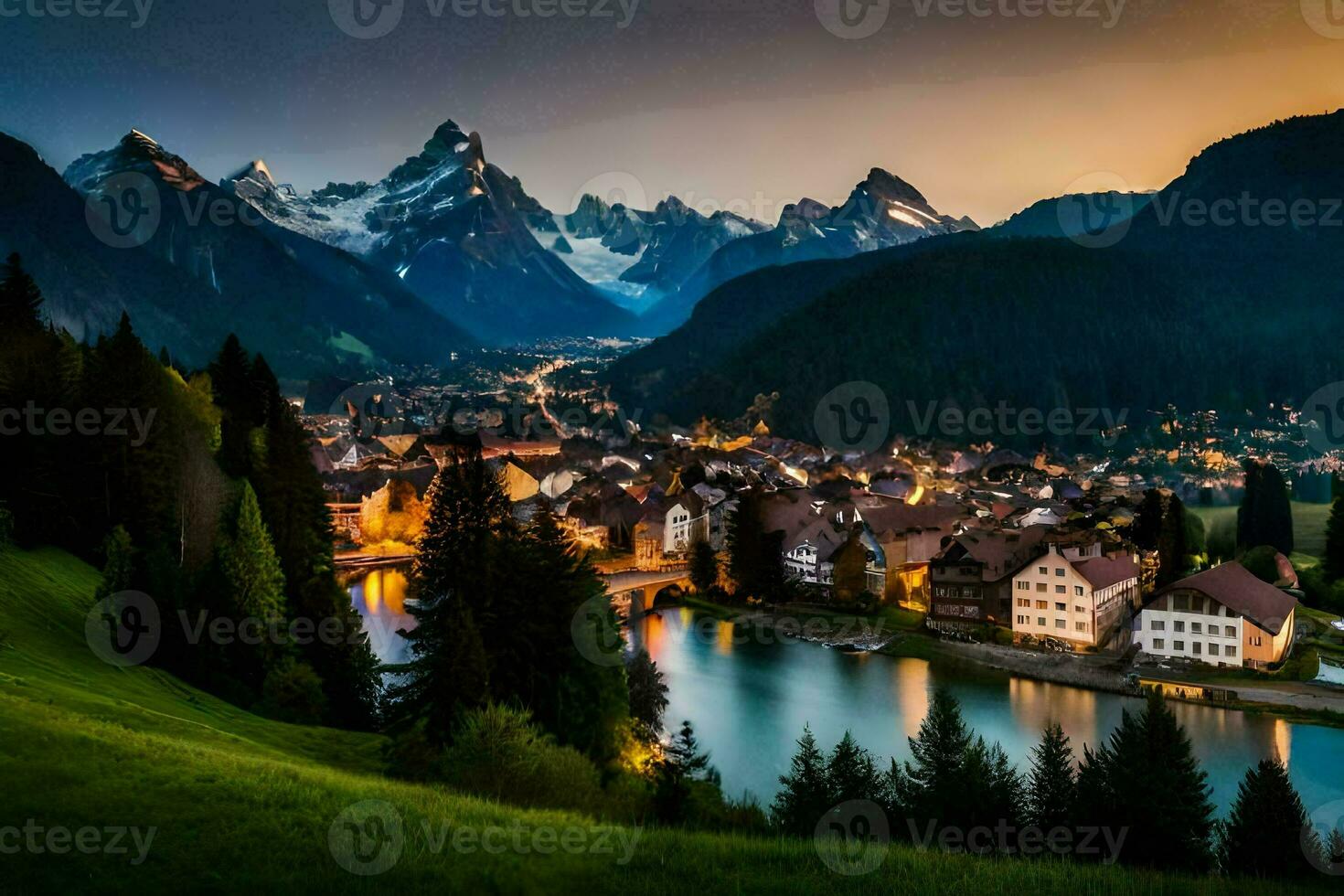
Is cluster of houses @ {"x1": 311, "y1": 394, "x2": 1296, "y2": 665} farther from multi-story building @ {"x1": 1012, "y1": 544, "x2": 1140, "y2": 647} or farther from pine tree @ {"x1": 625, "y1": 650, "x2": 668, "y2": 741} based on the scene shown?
pine tree @ {"x1": 625, "y1": 650, "x2": 668, "y2": 741}

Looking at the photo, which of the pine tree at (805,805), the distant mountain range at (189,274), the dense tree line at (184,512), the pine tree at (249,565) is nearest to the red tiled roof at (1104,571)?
the pine tree at (805,805)

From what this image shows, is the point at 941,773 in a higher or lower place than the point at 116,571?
lower

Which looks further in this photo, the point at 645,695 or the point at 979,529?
the point at 979,529

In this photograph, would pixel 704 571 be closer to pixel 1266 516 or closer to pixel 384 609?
pixel 384 609

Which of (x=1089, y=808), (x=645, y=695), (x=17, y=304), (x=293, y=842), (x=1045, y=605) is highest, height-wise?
(x=17, y=304)

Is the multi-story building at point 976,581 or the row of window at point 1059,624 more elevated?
the multi-story building at point 976,581

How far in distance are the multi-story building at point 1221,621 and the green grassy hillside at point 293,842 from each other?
843 inches

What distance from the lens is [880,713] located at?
24.3 m

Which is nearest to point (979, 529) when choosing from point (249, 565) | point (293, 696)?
point (293, 696)

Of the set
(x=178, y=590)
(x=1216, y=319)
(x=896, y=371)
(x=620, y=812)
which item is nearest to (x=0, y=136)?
(x=896, y=371)

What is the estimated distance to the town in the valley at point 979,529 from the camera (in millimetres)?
26875

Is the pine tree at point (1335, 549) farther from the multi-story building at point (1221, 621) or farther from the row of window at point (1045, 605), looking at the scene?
the row of window at point (1045, 605)

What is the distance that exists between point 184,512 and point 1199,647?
26.6 metres

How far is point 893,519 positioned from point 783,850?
3342 cm
